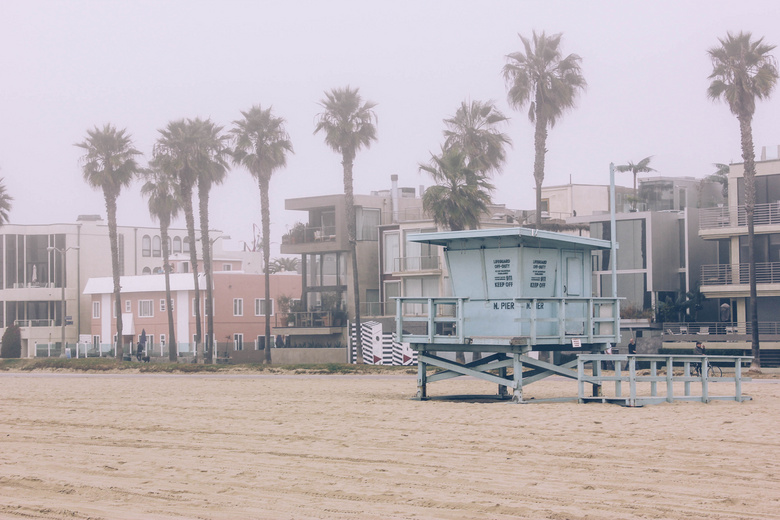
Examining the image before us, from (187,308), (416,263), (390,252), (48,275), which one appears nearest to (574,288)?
(416,263)

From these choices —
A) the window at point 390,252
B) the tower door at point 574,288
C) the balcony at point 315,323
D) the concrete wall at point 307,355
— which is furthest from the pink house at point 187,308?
the tower door at point 574,288

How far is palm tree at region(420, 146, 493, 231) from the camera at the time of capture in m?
45.1

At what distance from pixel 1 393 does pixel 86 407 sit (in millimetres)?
7813

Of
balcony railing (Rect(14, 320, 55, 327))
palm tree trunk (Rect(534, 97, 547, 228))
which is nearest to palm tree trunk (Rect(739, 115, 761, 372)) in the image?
palm tree trunk (Rect(534, 97, 547, 228))

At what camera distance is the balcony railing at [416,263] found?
184 feet

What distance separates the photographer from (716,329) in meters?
47.5

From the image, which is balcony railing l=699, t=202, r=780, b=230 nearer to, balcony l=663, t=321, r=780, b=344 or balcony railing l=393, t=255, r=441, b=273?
balcony l=663, t=321, r=780, b=344

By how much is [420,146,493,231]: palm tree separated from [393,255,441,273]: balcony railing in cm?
1033

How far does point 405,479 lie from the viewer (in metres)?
11.7

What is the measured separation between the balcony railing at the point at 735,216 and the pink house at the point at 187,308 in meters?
29.7

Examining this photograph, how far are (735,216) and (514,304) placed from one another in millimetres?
30231

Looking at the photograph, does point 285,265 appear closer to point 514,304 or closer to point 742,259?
point 742,259

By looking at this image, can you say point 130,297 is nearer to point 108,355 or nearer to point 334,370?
point 108,355

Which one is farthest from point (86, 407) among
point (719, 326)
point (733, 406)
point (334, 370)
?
point (719, 326)
